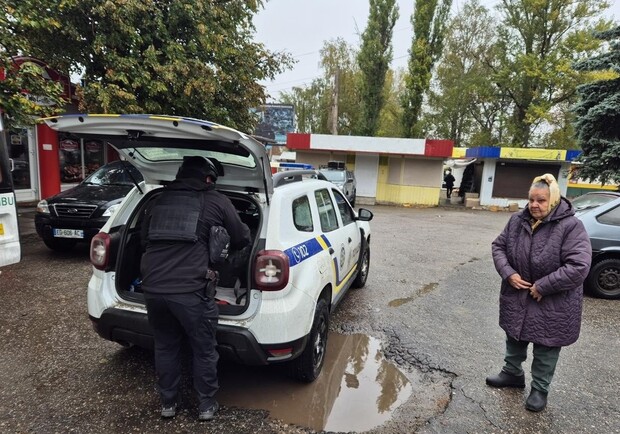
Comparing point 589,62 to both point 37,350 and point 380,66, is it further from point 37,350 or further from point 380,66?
point 380,66

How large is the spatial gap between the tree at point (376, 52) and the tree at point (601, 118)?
50.7ft

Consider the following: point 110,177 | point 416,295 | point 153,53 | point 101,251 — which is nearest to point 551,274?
point 416,295

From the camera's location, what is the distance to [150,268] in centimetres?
244

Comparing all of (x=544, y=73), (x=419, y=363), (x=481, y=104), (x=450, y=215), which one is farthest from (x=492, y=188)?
(x=419, y=363)

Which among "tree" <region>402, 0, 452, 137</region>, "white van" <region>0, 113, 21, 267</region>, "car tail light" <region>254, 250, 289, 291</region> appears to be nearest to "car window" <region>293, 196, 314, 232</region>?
"car tail light" <region>254, 250, 289, 291</region>

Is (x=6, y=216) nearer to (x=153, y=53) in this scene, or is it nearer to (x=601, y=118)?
(x=153, y=53)

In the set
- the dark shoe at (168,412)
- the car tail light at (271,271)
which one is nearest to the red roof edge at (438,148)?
the car tail light at (271,271)

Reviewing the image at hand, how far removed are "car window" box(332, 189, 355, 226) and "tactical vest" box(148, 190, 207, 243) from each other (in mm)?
2255

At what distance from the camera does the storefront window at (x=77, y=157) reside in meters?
13.3

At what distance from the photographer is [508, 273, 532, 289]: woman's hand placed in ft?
9.36

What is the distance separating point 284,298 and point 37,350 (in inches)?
100

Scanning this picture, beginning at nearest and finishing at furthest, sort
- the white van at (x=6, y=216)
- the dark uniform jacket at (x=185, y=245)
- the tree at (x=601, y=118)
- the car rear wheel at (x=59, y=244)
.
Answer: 1. the dark uniform jacket at (x=185, y=245)
2. the white van at (x=6, y=216)
3. the car rear wheel at (x=59, y=244)
4. the tree at (x=601, y=118)

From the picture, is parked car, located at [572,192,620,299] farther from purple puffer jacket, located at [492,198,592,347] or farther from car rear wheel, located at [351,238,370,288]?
purple puffer jacket, located at [492,198,592,347]

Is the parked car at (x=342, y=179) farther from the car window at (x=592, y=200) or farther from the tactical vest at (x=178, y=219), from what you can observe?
the tactical vest at (x=178, y=219)
